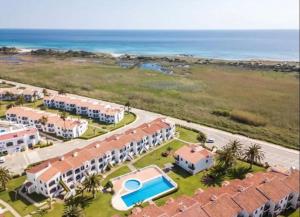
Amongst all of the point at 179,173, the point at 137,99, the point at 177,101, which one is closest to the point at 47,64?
the point at 137,99

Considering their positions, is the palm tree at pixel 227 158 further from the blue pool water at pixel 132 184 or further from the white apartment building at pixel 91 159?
the blue pool water at pixel 132 184

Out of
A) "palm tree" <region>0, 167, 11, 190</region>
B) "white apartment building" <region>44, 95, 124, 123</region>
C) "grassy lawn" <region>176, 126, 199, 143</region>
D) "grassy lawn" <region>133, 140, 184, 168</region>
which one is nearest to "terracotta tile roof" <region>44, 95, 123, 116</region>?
"white apartment building" <region>44, 95, 124, 123</region>

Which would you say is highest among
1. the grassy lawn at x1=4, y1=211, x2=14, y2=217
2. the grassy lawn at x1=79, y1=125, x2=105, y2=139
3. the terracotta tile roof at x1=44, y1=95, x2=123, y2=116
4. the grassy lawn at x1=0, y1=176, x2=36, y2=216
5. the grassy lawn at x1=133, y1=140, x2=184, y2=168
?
the terracotta tile roof at x1=44, y1=95, x2=123, y2=116

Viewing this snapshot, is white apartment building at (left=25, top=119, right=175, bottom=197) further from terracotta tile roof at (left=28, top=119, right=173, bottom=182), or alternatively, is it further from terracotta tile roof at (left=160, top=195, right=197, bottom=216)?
terracotta tile roof at (left=160, top=195, right=197, bottom=216)

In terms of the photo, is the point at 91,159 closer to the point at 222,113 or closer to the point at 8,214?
the point at 8,214

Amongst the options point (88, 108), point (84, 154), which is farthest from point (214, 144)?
point (88, 108)

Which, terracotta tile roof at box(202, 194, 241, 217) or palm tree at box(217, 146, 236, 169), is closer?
terracotta tile roof at box(202, 194, 241, 217)

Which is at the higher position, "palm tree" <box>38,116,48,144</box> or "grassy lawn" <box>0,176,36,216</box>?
"palm tree" <box>38,116,48,144</box>
